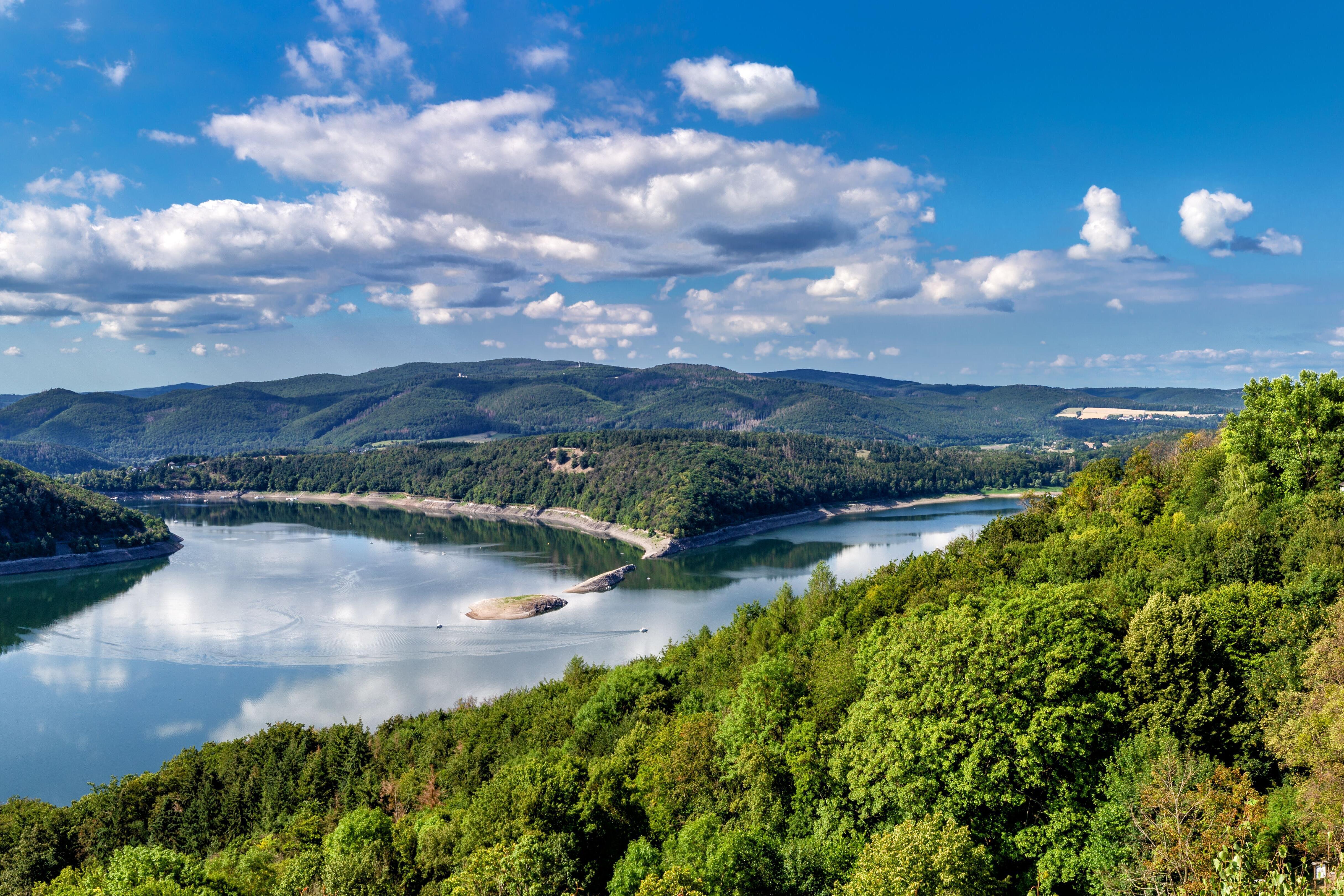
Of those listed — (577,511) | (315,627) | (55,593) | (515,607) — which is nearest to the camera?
(315,627)

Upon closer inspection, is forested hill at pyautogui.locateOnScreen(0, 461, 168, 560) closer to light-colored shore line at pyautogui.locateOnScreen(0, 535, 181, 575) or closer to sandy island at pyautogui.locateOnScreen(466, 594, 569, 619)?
light-colored shore line at pyautogui.locateOnScreen(0, 535, 181, 575)

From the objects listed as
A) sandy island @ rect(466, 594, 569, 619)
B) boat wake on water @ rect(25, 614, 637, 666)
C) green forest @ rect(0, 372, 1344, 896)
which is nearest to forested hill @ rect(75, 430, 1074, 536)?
sandy island @ rect(466, 594, 569, 619)

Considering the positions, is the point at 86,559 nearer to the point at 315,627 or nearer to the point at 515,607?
the point at 315,627

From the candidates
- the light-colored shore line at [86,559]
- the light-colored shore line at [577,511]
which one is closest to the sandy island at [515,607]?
the light-colored shore line at [577,511]

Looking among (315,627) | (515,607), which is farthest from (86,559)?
(515,607)

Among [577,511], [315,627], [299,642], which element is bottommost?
[299,642]
